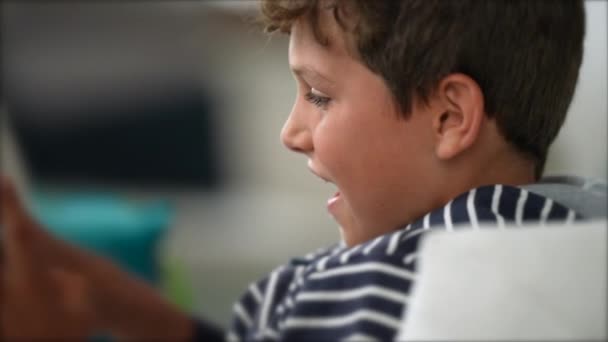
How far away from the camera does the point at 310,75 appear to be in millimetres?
606

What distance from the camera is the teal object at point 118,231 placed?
1.54 meters

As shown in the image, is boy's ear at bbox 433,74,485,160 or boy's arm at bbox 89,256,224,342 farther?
boy's arm at bbox 89,256,224,342

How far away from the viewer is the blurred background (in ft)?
6.44

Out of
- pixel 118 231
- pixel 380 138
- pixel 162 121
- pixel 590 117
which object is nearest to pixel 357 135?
pixel 380 138

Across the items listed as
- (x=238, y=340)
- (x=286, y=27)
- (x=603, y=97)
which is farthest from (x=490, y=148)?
(x=603, y=97)

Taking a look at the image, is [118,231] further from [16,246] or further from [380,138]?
[380,138]

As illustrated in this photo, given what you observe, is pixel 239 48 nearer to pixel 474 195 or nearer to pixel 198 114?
pixel 198 114

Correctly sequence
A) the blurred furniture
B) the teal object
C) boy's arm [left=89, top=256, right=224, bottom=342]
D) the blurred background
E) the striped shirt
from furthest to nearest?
the blurred background → the teal object → boy's arm [left=89, top=256, right=224, bottom=342] → the striped shirt → the blurred furniture

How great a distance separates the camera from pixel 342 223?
0.66 m

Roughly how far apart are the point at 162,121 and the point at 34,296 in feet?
3.36

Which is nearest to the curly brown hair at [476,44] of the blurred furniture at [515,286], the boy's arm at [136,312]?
the blurred furniture at [515,286]

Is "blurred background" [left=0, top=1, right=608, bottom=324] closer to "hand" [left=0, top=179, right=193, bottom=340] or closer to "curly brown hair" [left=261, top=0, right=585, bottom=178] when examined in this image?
"hand" [left=0, top=179, right=193, bottom=340]

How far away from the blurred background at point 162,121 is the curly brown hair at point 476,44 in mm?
1268

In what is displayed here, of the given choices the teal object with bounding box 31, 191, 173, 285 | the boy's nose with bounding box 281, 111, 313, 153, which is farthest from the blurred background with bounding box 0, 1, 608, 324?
the boy's nose with bounding box 281, 111, 313, 153
